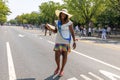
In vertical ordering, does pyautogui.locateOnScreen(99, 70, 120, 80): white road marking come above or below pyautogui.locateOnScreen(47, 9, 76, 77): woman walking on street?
below

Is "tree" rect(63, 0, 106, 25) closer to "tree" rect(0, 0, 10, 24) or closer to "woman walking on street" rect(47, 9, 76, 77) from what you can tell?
"tree" rect(0, 0, 10, 24)

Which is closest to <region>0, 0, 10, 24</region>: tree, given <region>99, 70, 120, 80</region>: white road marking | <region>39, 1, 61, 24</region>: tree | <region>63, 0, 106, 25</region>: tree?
<region>39, 1, 61, 24</region>: tree

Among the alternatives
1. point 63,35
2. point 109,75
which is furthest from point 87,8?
point 63,35

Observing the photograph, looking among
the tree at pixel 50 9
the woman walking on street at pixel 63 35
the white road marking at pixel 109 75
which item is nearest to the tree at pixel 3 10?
the tree at pixel 50 9

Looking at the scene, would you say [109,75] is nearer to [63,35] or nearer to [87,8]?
[63,35]

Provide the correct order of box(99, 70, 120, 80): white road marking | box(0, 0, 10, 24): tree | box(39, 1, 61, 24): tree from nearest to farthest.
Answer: box(99, 70, 120, 80): white road marking
box(0, 0, 10, 24): tree
box(39, 1, 61, 24): tree

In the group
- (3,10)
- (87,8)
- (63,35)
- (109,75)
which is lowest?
(109,75)

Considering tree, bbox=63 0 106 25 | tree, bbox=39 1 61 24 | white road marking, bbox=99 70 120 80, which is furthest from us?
tree, bbox=39 1 61 24

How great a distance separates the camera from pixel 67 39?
28.5 ft

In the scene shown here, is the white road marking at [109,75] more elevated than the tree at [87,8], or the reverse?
the tree at [87,8]

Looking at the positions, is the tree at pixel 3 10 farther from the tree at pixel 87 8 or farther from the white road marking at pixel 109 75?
the white road marking at pixel 109 75

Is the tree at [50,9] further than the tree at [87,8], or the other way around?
the tree at [50,9]

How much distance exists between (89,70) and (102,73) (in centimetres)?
72

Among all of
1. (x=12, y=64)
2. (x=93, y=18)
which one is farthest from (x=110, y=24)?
(x=12, y=64)
